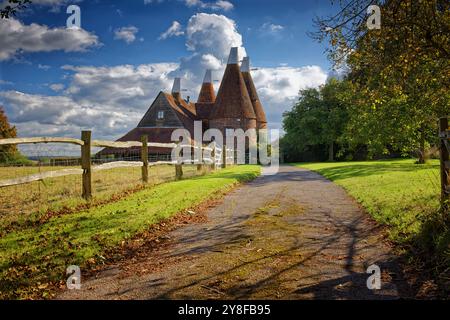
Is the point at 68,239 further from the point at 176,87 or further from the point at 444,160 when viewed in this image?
the point at 176,87

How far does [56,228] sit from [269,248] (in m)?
4.12

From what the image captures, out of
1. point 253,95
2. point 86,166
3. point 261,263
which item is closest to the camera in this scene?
point 261,263

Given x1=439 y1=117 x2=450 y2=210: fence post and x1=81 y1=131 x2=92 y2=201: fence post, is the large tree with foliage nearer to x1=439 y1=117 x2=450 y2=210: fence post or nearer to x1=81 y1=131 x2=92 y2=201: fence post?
x1=439 y1=117 x2=450 y2=210: fence post

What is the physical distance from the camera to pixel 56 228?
279 inches

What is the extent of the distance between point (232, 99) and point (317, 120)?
11.7 m

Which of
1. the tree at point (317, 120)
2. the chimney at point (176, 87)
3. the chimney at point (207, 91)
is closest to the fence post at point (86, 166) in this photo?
the tree at point (317, 120)

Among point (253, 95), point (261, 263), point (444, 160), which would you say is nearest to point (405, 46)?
point (444, 160)

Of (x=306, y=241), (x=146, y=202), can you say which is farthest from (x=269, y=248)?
(x=146, y=202)

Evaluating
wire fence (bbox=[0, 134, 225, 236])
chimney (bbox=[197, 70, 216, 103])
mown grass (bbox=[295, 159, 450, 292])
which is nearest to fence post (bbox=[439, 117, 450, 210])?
mown grass (bbox=[295, 159, 450, 292])

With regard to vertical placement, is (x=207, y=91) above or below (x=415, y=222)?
above

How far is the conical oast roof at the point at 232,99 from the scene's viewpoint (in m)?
50.1

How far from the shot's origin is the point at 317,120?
164 feet
